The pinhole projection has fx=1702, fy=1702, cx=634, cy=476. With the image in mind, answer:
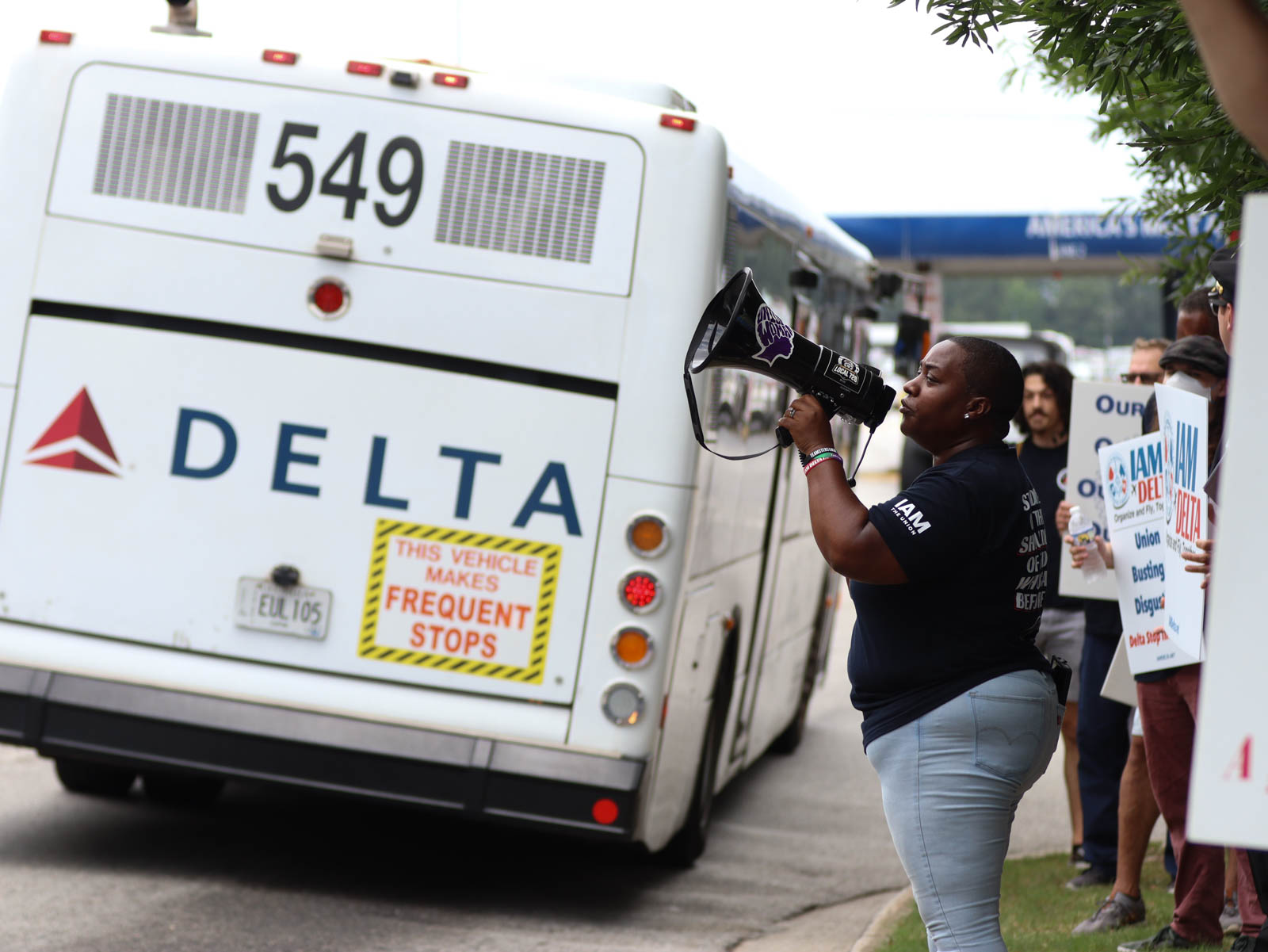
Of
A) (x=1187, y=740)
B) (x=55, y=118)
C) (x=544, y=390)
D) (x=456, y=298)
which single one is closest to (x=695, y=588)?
(x=544, y=390)

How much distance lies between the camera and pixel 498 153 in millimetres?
6547

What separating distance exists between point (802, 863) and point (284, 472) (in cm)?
343

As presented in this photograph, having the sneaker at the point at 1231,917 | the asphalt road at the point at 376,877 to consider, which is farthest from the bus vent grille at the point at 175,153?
the sneaker at the point at 1231,917

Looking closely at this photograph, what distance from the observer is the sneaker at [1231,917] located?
6.23 meters

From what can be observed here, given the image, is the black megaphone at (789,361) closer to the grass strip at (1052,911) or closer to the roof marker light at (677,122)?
the grass strip at (1052,911)

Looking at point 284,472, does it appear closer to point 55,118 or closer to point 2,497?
point 2,497

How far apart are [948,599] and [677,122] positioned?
3.14 metres

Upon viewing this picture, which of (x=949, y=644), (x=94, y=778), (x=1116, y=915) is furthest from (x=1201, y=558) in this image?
(x=94, y=778)

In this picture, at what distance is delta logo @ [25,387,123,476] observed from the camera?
6.60 meters

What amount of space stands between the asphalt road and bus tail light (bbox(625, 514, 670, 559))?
4.58 ft

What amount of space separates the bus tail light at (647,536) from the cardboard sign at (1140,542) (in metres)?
1.66

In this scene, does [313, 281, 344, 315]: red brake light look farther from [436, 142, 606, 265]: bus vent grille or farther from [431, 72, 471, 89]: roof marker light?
[431, 72, 471, 89]: roof marker light

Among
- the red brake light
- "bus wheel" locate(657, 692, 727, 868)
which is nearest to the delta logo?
the red brake light

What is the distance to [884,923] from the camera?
6844 millimetres
